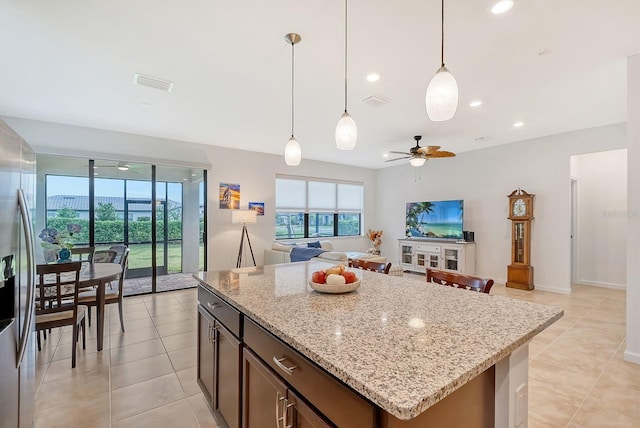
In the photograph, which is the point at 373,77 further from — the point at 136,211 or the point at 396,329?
the point at 136,211

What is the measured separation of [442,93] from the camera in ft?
5.08

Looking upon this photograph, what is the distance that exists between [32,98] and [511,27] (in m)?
5.03

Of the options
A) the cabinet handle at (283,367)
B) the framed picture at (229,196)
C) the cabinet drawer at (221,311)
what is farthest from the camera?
the framed picture at (229,196)

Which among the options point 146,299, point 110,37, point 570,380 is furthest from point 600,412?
point 146,299

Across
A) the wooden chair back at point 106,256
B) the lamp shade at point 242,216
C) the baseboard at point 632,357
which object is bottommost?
the baseboard at point 632,357

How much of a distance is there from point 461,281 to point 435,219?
517cm

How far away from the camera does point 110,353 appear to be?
9.59ft

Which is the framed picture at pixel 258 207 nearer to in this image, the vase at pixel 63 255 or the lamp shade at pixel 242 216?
the lamp shade at pixel 242 216

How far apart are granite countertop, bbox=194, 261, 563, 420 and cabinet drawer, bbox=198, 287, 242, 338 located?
2.8 inches

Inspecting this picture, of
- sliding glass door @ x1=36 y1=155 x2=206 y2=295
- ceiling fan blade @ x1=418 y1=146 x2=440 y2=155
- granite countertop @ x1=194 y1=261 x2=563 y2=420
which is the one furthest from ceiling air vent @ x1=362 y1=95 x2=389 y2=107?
sliding glass door @ x1=36 y1=155 x2=206 y2=295

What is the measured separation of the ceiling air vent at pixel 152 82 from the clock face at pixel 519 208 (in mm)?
5869

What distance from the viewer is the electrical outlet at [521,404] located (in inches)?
45.9

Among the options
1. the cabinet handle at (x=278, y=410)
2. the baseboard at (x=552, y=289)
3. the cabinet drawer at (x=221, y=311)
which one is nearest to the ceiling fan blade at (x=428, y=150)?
the baseboard at (x=552, y=289)

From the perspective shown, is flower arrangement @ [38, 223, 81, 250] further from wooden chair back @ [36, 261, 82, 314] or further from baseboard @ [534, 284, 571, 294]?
baseboard @ [534, 284, 571, 294]
